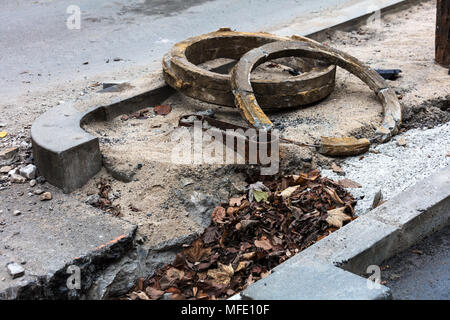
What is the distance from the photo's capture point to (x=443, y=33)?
5.88 m

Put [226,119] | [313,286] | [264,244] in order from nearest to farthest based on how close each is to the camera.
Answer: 1. [313,286]
2. [264,244]
3. [226,119]

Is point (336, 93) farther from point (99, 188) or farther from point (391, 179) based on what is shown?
point (99, 188)

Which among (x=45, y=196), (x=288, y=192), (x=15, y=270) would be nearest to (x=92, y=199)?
(x=45, y=196)

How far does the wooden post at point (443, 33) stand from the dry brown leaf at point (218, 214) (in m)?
3.58

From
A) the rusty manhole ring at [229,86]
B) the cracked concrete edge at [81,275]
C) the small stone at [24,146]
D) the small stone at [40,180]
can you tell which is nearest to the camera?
the cracked concrete edge at [81,275]

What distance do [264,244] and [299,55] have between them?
2.36 metres

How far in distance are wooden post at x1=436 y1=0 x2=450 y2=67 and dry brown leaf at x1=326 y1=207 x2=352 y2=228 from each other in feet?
10.5

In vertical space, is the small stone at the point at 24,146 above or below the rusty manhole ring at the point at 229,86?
below

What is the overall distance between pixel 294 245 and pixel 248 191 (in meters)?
0.60

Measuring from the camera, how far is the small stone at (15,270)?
116 inches

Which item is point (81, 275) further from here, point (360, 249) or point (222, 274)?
point (360, 249)

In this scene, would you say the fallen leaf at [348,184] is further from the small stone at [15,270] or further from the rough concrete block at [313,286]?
the small stone at [15,270]

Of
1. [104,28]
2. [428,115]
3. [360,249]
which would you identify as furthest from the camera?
[104,28]

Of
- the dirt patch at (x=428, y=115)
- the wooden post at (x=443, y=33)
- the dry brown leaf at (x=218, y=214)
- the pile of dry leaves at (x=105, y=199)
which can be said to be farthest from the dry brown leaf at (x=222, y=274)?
the wooden post at (x=443, y=33)
